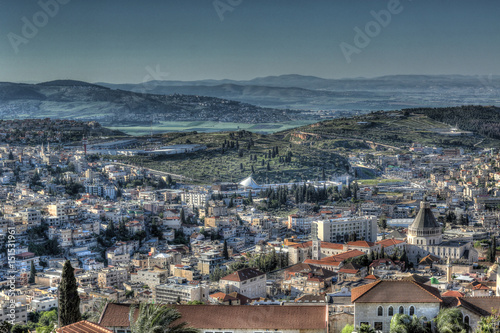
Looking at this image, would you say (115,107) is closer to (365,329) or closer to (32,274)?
(32,274)

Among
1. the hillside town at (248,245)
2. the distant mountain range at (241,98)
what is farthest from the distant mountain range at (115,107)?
the hillside town at (248,245)

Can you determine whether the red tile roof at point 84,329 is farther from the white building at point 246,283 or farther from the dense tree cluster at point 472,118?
the dense tree cluster at point 472,118

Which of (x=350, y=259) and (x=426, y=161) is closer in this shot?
(x=350, y=259)

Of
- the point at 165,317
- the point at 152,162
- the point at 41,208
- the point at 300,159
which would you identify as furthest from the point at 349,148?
the point at 165,317

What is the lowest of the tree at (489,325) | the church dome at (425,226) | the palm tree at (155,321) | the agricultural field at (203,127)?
the church dome at (425,226)

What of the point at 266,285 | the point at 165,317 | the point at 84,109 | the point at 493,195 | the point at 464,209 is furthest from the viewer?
the point at 84,109

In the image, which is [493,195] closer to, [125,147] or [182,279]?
[182,279]

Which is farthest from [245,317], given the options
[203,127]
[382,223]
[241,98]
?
[241,98]
